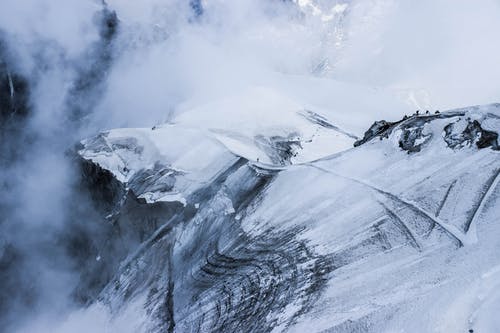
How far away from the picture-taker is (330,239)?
23.7m

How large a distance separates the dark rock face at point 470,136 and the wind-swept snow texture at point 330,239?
2.3 inches

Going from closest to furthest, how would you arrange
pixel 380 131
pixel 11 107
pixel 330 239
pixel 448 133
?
pixel 330 239 → pixel 448 133 → pixel 380 131 → pixel 11 107

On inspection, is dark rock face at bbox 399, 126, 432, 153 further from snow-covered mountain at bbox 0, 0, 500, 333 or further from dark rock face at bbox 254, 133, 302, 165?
dark rock face at bbox 254, 133, 302, 165

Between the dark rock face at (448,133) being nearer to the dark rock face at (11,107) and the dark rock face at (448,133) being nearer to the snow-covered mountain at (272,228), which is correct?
the snow-covered mountain at (272,228)

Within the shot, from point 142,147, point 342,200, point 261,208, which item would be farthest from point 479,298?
point 142,147

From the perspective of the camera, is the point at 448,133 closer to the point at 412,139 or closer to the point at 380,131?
the point at 412,139

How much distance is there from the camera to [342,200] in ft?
85.2

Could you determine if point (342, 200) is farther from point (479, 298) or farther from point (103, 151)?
point (103, 151)

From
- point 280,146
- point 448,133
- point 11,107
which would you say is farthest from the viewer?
point 11,107

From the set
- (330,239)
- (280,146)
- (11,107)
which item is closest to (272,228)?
(330,239)

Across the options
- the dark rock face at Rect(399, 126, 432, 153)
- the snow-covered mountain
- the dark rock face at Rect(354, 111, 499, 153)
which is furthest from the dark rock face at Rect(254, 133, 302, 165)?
the dark rock face at Rect(399, 126, 432, 153)

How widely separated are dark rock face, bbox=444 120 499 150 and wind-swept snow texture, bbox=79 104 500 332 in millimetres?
58

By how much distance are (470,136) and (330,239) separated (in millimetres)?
8925

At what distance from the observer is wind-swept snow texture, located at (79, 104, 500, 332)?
59.0 ft
